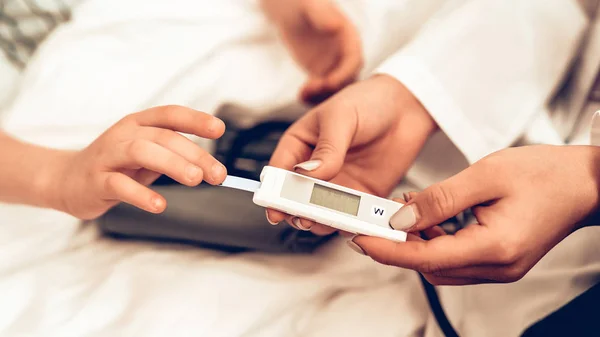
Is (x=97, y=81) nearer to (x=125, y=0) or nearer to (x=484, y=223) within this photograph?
(x=125, y=0)

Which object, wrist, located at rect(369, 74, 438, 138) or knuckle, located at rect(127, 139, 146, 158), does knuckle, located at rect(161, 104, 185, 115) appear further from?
wrist, located at rect(369, 74, 438, 138)

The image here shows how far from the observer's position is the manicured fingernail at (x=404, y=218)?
37cm

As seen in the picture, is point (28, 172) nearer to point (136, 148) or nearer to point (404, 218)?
point (136, 148)

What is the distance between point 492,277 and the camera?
1.28 feet

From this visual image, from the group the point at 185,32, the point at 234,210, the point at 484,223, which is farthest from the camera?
the point at 185,32

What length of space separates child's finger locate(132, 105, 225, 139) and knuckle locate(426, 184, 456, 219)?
0.18m

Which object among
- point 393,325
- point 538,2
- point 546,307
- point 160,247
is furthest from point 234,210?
point 538,2

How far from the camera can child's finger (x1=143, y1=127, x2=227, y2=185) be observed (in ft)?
1.23

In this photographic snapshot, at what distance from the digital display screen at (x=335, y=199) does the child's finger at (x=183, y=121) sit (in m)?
0.10

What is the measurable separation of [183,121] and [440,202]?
225mm

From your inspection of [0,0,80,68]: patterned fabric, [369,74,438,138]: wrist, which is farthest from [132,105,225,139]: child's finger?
[0,0,80,68]: patterned fabric

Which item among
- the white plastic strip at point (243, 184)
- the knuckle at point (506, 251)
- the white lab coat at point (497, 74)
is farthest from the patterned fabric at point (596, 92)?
the white plastic strip at point (243, 184)

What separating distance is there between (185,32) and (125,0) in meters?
0.10

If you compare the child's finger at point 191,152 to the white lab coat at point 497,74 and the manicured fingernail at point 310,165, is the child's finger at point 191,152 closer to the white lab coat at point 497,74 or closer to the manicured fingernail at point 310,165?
the manicured fingernail at point 310,165
